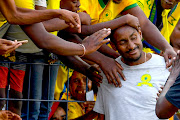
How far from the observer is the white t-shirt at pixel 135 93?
14.9ft

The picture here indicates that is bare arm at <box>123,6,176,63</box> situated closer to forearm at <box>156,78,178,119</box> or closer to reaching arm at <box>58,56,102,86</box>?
reaching arm at <box>58,56,102,86</box>

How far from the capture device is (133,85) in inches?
182

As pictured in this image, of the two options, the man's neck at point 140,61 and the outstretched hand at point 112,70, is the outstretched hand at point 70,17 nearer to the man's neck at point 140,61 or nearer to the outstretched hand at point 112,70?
the outstretched hand at point 112,70

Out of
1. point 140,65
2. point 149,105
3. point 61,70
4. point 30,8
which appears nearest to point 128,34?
point 140,65

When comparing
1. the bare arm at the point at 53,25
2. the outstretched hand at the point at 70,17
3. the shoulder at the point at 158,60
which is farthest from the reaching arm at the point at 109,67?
the outstretched hand at the point at 70,17

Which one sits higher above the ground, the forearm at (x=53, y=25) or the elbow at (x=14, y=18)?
the elbow at (x=14, y=18)

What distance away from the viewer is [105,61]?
4754mm

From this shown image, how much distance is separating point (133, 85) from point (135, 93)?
3.7 inches

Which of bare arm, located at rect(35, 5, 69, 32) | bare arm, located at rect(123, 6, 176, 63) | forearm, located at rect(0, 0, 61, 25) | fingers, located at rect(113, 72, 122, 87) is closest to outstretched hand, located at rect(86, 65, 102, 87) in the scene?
fingers, located at rect(113, 72, 122, 87)

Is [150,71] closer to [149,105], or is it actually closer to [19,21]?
[149,105]

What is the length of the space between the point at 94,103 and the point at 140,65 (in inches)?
32.3

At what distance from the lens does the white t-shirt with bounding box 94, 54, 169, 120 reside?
453 centimetres

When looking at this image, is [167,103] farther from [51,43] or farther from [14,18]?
[14,18]

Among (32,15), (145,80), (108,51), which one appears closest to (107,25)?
(108,51)
